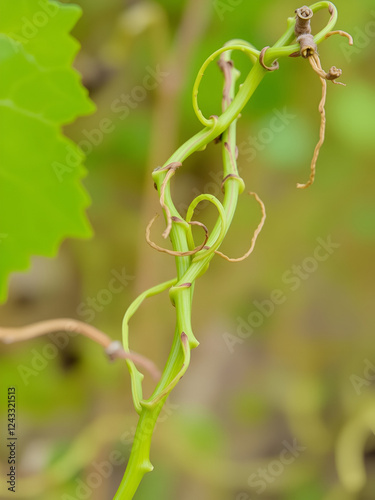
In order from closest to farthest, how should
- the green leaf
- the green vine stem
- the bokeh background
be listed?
the green vine stem → the green leaf → the bokeh background

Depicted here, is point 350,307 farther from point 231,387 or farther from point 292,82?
point 292,82

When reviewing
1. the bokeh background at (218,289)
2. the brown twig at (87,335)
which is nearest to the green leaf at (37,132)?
the brown twig at (87,335)

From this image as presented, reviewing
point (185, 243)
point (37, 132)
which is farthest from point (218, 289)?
point (185, 243)

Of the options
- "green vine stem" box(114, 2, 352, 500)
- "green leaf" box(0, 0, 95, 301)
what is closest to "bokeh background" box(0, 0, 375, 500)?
"green leaf" box(0, 0, 95, 301)

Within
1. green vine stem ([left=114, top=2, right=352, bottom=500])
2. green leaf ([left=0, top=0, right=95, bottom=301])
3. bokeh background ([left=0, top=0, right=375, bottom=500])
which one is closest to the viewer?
green vine stem ([left=114, top=2, right=352, bottom=500])

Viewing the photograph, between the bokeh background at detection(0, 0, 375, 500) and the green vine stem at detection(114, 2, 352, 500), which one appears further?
the bokeh background at detection(0, 0, 375, 500)

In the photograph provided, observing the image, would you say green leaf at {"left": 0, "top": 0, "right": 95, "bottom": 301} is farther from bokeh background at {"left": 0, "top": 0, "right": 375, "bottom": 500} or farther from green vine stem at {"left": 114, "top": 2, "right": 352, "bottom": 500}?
bokeh background at {"left": 0, "top": 0, "right": 375, "bottom": 500}

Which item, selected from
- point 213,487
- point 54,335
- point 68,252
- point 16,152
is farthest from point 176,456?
point 16,152

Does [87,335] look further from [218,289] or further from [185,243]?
[218,289]
